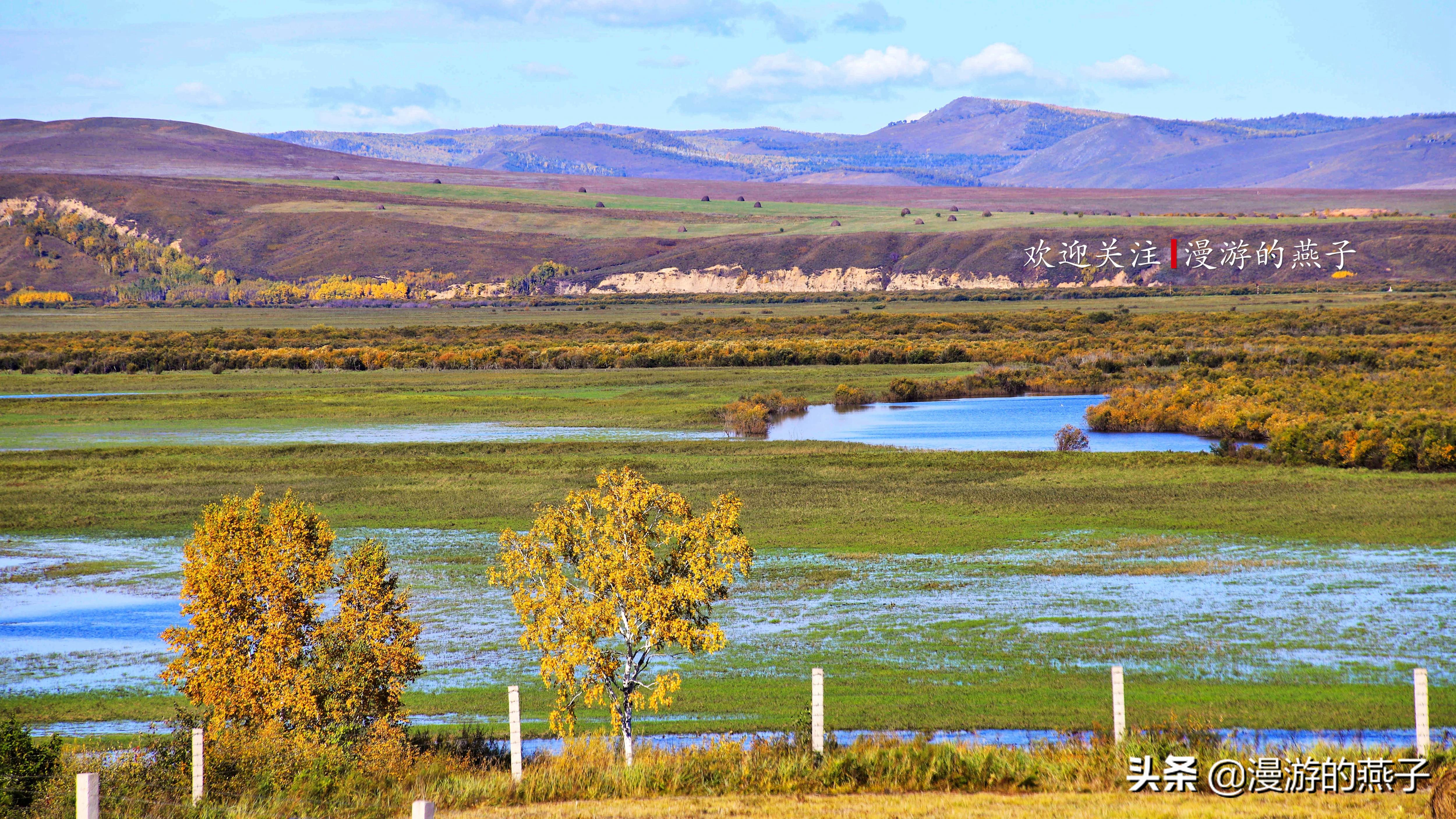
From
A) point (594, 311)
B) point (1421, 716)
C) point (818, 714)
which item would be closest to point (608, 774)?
point (818, 714)

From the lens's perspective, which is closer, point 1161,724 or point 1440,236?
point 1161,724

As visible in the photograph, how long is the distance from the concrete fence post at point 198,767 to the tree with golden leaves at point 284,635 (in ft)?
5.20

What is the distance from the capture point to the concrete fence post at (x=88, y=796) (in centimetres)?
827

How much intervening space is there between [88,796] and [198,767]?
1.51m

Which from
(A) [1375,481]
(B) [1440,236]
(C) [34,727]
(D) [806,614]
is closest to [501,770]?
(C) [34,727]

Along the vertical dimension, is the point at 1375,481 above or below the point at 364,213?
below

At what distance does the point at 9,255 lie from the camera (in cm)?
16712

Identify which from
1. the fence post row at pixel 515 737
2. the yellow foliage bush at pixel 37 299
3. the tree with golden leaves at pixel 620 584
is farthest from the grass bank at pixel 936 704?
the yellow foliage bush at pixel 37 299

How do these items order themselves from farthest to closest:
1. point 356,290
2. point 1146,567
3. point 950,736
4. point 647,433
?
point 356,290, point 647,433, point 1146,567, point 950,736

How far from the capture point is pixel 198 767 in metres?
9.78

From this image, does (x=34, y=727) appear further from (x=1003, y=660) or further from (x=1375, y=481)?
(x=1375, y=481)

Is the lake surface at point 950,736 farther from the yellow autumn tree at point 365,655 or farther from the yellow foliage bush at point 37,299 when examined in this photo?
the yellow foliage bush at point 37,299

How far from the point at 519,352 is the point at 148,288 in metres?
109

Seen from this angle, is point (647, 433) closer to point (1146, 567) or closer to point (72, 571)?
point (72, 571)
